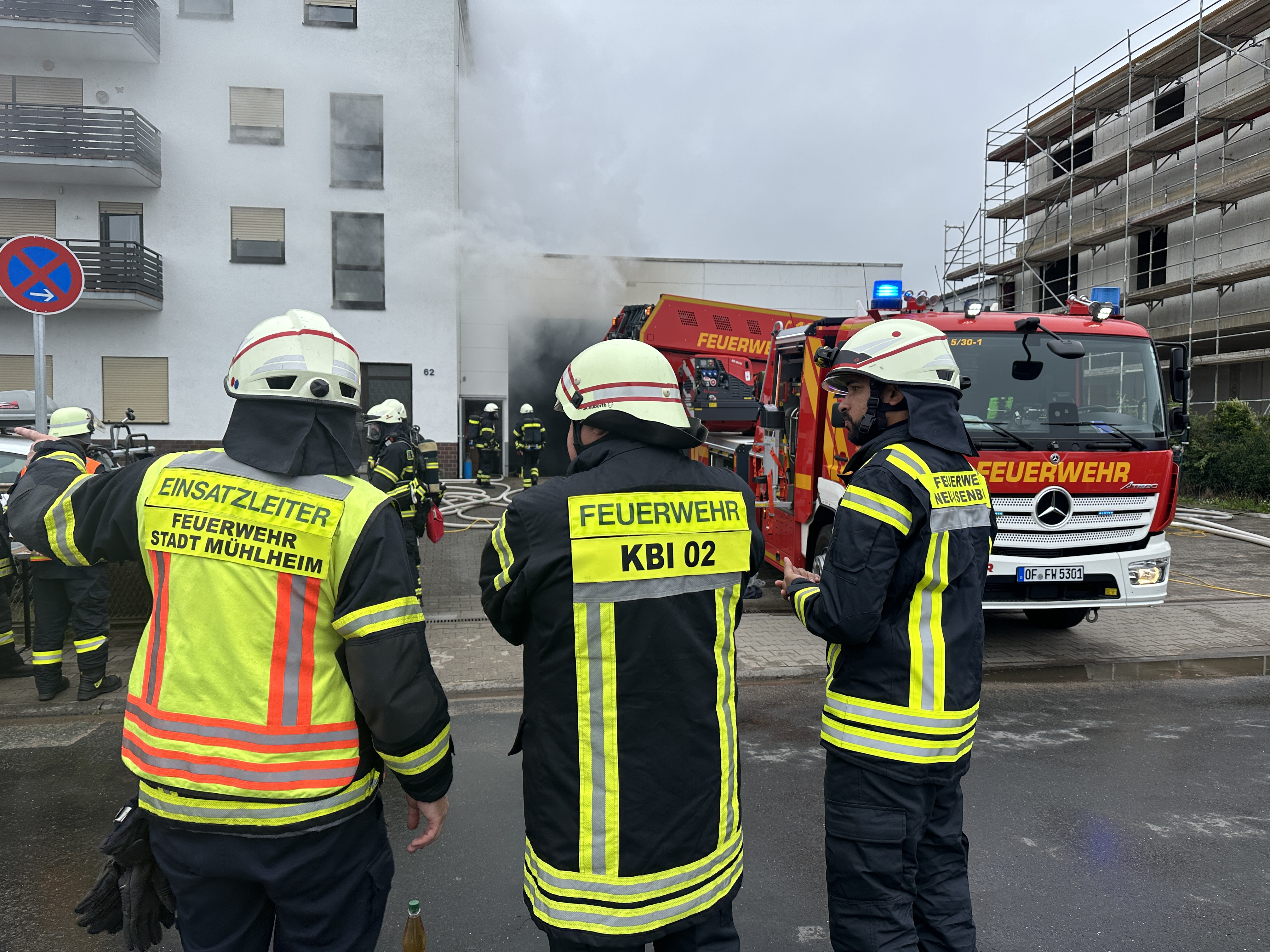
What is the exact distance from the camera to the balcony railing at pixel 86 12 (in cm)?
1747

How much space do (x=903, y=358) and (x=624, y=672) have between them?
4.67 feet

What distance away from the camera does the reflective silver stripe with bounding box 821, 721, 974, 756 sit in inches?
98.0

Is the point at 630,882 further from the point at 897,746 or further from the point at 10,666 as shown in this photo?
the point at 10,666

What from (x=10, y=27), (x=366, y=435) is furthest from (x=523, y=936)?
(x=10, y=27)

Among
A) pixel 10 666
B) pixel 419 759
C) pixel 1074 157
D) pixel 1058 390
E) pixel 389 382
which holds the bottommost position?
pixel 10 666

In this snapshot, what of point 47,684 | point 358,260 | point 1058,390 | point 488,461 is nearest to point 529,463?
point 488,461

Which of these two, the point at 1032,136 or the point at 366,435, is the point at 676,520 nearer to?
the point at 366,435

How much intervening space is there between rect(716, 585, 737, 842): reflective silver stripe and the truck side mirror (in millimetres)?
5777

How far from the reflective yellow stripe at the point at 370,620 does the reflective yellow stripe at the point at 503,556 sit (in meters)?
0.19

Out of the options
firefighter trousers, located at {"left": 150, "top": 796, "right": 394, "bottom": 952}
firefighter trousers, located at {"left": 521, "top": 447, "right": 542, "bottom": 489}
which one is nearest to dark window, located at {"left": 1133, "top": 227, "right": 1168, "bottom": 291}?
firefighter trousers, located at {"left": 521, "top": 447, "right": 542, "bottom": 489}

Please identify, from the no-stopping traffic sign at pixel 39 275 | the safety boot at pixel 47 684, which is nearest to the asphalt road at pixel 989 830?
the safety boot at pixel 47 684

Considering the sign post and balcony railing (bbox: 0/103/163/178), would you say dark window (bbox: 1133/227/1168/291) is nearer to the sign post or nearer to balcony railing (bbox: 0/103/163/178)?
the sign post

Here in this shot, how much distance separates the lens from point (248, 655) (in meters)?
1.91

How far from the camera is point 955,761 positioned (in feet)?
8.48
